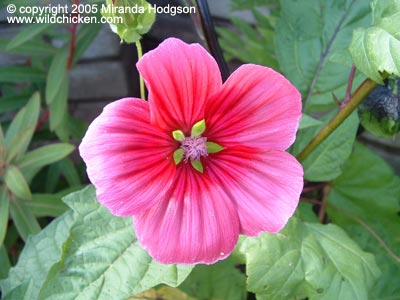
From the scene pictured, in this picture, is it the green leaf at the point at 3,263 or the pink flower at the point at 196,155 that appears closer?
the pink flower at the point at 196,155

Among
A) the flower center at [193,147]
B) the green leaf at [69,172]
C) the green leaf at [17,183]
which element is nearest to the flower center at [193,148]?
the flower center at [193,147]

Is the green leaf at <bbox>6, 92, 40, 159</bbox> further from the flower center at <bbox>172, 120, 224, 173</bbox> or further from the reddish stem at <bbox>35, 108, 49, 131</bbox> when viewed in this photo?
the flower center at <bbox>172, 120, 224, 173</bbox>

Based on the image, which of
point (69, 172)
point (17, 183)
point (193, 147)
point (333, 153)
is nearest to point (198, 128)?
point (193, 147)

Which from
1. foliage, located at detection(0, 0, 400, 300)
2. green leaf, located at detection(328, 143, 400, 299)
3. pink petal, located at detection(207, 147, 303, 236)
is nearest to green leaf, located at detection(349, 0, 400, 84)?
foliage, located at detection(0, 0, 400, 300)

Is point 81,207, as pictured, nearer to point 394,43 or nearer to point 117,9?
point 117,9

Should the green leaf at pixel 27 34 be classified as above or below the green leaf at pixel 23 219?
above

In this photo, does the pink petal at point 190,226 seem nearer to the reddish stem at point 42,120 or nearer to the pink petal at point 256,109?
the pink petal at point 256,109

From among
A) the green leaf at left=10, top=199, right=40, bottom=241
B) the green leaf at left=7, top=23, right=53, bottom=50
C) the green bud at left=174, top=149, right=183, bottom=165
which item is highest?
the green leaf at left=7, top=23, right=53, bottom=50
